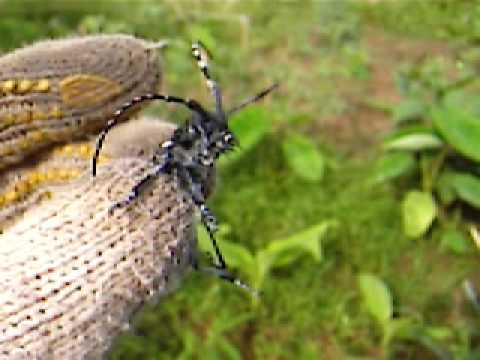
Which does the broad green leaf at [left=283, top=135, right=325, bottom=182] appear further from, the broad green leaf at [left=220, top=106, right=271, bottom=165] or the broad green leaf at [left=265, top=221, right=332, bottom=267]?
the broad green leaf at [left=265, top=221, right=332, bottom=267]

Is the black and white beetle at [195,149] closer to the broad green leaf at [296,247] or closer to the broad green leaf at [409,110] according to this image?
the broad green leaf at [296,247]

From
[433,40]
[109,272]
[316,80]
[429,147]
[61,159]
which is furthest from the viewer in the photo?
[433,40]

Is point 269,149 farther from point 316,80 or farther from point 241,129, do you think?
point 316,80

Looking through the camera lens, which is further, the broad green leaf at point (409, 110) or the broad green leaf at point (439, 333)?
the broad green leaf at point (409, 110)

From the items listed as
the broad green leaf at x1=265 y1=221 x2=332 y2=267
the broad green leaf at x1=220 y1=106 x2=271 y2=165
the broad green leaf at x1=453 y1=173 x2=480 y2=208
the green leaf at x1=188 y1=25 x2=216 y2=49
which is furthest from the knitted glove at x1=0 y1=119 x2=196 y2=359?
the green leaf at x1=188 y1=25 x2=216 y2=49

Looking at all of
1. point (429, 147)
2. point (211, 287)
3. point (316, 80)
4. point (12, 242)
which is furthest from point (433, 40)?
point (12, 242)

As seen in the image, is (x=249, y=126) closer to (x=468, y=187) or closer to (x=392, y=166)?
(x=392, y=166)

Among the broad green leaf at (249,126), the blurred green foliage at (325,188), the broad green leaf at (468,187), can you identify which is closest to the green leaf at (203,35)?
the blurred green foliage at (325,188)
